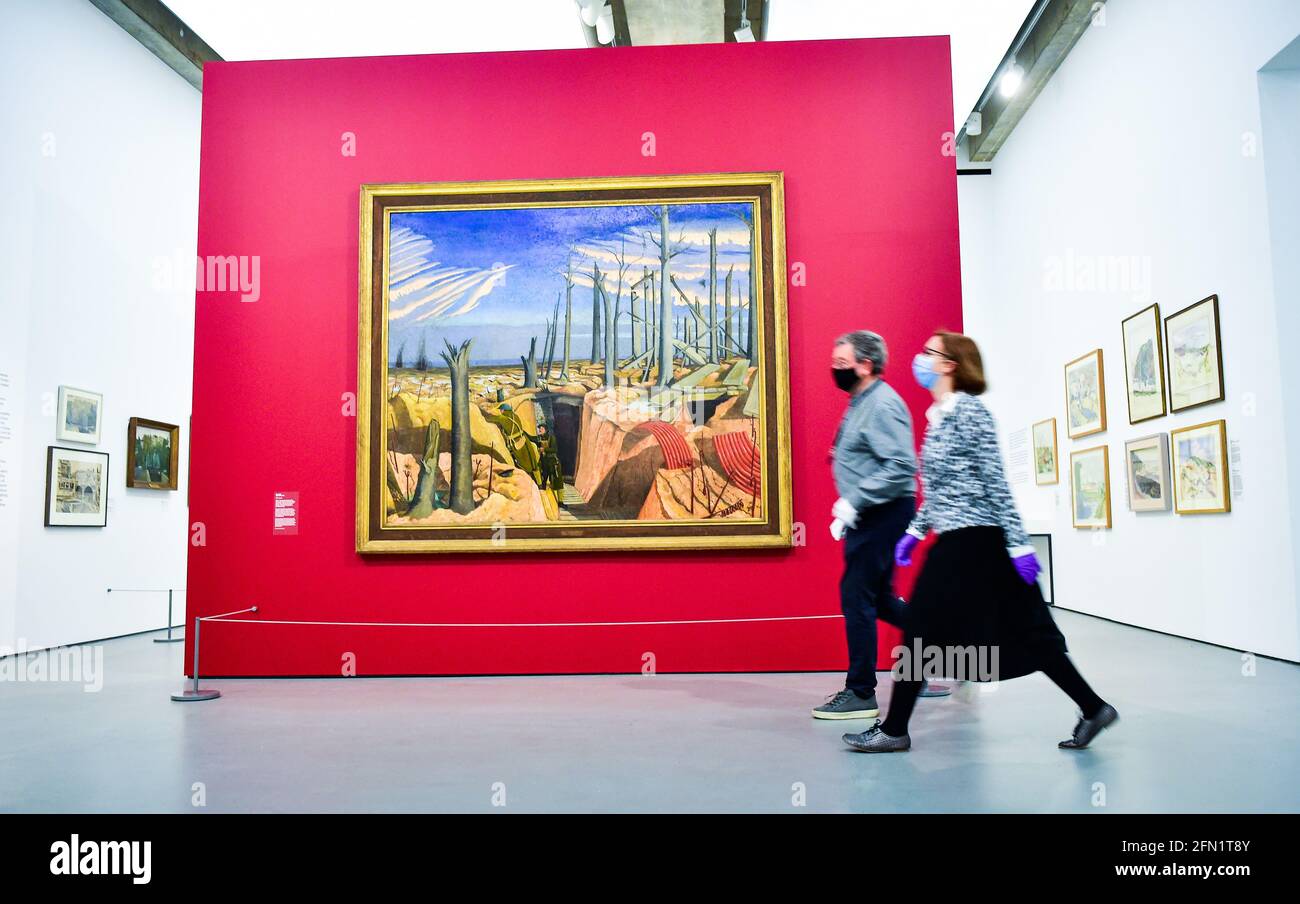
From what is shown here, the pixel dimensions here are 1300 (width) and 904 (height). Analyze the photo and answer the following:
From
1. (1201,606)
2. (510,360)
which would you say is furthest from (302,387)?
(1201,606)

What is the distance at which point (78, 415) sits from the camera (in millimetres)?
9039

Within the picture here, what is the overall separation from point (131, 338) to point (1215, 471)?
10292mm

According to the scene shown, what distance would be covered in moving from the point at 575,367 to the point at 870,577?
8.95ft

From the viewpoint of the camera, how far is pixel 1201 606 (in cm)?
821

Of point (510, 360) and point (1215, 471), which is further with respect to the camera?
point (1215, 471)

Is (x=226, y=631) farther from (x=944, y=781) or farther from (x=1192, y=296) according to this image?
(x=1192, y=296)

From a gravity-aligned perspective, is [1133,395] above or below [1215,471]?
above

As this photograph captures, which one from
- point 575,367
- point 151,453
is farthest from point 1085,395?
point 151,453

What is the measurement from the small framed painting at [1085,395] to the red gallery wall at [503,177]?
4.75 metres

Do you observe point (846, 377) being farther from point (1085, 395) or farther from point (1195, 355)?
point (1085, 395)

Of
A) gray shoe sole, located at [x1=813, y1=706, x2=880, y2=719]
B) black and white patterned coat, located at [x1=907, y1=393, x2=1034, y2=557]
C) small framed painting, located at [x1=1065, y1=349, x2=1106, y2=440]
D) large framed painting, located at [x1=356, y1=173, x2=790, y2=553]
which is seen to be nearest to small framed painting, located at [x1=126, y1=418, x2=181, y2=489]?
large framed painting, located at [x1=356, y1=173, x2=790, y2=553]

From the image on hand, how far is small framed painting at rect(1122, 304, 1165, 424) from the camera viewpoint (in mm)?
8789
